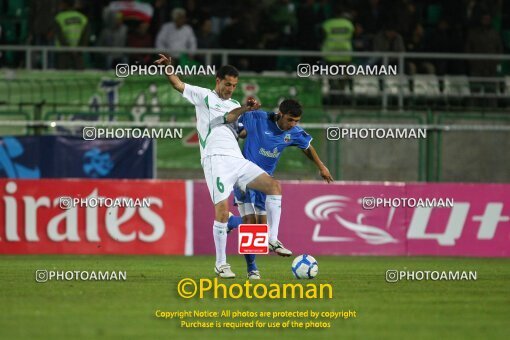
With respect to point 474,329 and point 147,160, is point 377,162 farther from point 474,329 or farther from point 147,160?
point 474,329

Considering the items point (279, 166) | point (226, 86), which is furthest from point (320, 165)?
point (279, 166)

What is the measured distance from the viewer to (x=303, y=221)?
21.4m

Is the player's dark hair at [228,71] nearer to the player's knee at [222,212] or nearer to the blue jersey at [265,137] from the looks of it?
the blue jersey at [265,137]

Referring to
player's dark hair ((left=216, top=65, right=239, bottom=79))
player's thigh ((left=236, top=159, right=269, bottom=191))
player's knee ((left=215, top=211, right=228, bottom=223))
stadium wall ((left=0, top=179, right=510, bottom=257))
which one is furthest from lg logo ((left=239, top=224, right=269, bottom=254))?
stadium wall ((left=0, top=179, right=510, bottom=257))

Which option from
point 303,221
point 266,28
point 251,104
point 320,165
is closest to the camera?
point 251,104

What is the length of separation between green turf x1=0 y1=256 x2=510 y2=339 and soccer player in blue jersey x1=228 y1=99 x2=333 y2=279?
2.79ft

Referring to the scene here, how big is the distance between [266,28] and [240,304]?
570 inches

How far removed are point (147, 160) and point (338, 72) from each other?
427 centimetres

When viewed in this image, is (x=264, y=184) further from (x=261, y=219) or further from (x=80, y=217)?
(x=80, y=217)

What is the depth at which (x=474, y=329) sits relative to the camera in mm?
11234

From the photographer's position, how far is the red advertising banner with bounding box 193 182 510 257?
838 inches

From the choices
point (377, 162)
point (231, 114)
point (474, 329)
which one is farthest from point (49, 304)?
point (377, 162)

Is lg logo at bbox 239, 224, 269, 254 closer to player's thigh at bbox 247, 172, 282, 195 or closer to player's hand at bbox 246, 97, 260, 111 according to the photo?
player's thigh at bbox 247, 172, 282, 195

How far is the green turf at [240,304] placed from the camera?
35.8ft
